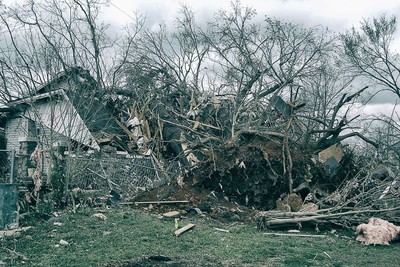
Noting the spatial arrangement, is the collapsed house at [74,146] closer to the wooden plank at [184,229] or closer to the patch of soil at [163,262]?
the wooden plank at [184,229]

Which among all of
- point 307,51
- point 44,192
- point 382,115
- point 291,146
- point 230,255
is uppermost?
point 307,51

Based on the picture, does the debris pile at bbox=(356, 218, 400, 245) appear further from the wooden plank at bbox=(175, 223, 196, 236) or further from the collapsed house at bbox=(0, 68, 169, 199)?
the collapsed house at bbox=(0, 68, 169, 199)

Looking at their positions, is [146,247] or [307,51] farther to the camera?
[307,51]

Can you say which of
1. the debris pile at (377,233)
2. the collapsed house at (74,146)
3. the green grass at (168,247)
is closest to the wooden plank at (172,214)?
the green grass at (168,247)

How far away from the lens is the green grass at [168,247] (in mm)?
5328

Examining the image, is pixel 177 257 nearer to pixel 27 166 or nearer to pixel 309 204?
pixel 309 204

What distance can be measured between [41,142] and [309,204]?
582cm

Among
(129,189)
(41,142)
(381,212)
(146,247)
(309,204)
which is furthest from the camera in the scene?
(129,189)

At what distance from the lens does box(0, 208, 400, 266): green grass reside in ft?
17.5

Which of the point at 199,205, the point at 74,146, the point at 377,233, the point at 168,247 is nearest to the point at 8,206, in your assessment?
the point at 168,247

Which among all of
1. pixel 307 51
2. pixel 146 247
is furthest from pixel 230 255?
pixel 307 51

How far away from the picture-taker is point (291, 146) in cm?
996

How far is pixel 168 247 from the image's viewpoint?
19.9ft

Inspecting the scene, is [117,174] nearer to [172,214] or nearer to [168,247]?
[172,214]
